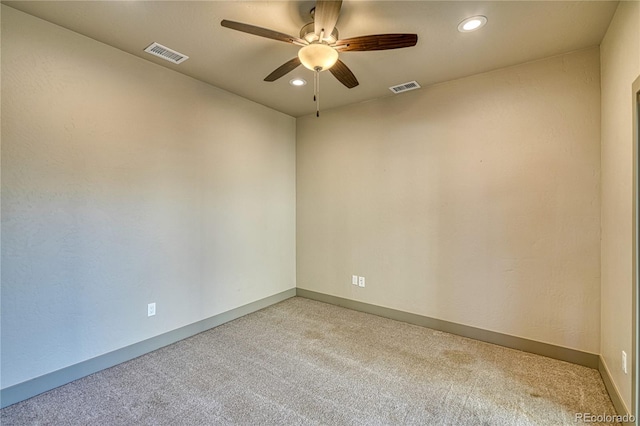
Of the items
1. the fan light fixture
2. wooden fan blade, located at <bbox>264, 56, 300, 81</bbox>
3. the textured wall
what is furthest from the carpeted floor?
wooden fan blade, located at <bbox>264, 56, 300, 81</bbox>

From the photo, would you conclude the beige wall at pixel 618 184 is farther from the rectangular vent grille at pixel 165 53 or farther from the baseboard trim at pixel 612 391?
the rectangular vent grille at pixel 165 53

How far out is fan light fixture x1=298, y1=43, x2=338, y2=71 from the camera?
6.41 feet

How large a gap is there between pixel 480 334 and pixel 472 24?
285 cm

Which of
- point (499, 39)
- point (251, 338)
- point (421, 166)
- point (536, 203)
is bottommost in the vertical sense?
point (251, 338)

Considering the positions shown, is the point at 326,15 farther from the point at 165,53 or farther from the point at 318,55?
the point at 165,53

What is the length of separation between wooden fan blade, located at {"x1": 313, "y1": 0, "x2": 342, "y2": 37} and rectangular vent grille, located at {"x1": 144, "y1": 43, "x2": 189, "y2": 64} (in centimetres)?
150

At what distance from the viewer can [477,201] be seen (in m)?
3.05

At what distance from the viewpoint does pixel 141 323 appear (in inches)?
108

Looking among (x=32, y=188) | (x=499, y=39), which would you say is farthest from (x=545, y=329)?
(x=32, y=188)

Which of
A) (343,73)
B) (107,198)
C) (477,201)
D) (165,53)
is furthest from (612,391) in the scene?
(165,53)

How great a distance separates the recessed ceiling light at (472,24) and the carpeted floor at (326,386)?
9.01ft

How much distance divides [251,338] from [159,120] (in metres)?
2.40

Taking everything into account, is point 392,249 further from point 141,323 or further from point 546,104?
point 141,323

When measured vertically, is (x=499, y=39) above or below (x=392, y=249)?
above
